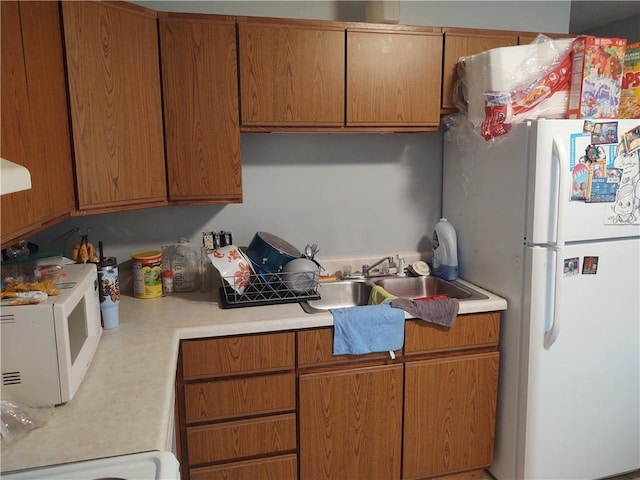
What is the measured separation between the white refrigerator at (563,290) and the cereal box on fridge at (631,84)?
15 cm

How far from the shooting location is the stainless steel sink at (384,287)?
235 centimetres

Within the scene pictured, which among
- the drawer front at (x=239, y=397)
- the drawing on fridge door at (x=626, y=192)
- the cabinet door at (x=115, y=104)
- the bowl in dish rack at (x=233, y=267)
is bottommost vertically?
the drawer front at (x=239, y=397)

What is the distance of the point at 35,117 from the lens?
4.30 feet

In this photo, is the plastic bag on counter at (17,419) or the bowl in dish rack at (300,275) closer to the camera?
the plastic bag on counter at (17,419)

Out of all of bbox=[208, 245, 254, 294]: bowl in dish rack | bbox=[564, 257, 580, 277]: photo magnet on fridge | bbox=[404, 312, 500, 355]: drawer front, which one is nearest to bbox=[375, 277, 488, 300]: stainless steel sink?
bbox=[404, 312, 500, 355]: drawer front

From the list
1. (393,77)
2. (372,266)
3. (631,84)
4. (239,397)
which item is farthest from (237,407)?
(631,84)

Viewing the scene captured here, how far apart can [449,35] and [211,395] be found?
1794mm

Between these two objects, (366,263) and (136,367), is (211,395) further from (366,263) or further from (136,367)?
(366,263)

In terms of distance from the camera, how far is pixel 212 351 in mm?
1845

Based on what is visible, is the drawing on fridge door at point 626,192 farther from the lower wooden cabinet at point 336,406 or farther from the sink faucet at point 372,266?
the sink faucet at point 372,266

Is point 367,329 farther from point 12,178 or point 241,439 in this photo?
point 12,178

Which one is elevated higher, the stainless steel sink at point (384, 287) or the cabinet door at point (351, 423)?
the stainless steel sink at point (384, 287)

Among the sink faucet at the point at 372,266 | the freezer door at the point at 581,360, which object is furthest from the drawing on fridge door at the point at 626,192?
the sink faucet at the point at 372,266

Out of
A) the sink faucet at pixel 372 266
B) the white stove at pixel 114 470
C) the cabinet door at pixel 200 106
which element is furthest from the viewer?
the sink faucet at pixel 372 266
